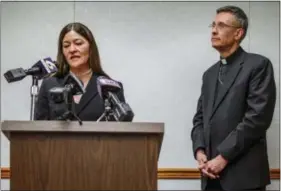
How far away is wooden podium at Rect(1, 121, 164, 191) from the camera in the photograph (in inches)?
58.5

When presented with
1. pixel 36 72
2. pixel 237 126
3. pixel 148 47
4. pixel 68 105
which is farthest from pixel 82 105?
pixel 148 47

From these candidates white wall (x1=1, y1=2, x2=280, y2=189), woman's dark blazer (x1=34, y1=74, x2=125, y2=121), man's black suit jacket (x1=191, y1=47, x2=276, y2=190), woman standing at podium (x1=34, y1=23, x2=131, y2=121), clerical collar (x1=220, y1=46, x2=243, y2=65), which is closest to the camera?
woman's dark blazer (x1=34, y1=74, x2=125, y2=121)

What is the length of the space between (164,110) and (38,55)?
879 millimetres

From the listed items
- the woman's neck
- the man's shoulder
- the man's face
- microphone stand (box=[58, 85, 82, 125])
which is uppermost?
the man's face

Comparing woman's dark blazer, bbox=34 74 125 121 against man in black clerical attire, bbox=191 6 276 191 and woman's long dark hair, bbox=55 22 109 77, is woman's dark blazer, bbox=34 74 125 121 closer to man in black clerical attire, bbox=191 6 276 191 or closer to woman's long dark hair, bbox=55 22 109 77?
woman's long dark hair, bbox=55 22 109 77

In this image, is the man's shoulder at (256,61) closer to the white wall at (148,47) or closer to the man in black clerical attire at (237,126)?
the man in black clerical attire at (237,126)

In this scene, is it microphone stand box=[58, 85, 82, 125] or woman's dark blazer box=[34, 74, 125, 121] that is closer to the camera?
microphone stand box=[58, 85, 82, 125]

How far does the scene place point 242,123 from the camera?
2416mm

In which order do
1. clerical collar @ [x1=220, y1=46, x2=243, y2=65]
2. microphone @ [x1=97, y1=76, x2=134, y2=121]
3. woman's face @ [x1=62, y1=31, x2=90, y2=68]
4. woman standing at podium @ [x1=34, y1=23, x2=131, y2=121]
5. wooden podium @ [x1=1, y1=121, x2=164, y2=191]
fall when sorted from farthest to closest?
clerical collar @ [x1=220, y1=46, x2=243, y2=65] < woman's face @ [x1=62, y1=31, x2=90, y2=68] < woman standing at podium @ [x1=34, y1=23, x2=131, y2=121] < microphone @ [x1=97, y1=76, x2=134, y2=121] < wooden podium @ [x1=1, y1=121, x2=164, y2=191]

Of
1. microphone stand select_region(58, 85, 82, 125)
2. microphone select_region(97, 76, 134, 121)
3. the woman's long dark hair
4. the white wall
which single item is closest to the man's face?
the woman's long dark hair

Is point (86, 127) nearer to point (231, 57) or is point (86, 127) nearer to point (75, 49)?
point (75, 49)

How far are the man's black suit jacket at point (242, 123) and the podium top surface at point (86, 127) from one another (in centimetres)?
98

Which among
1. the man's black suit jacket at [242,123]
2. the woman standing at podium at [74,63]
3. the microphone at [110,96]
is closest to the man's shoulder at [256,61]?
the man's black suit jacket at [242,123]

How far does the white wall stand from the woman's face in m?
1.12
